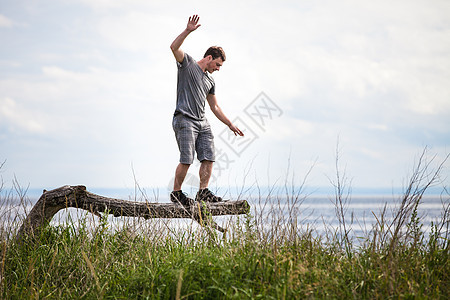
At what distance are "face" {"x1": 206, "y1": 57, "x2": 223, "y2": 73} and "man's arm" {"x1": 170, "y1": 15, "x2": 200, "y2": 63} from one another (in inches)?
19.8

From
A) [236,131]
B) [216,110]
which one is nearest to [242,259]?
[236,131]

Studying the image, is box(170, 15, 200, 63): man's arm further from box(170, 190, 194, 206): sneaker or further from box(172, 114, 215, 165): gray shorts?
box(170, 190, 194, 206): sneaker

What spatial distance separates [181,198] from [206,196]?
16.7 inches

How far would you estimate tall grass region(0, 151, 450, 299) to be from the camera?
3426 mm

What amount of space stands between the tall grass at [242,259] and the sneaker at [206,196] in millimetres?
588

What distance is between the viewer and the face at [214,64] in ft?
20.8

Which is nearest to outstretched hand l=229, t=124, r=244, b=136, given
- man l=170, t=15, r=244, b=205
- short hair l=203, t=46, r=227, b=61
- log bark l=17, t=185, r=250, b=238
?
man l=170, t=15, r=244, b=205

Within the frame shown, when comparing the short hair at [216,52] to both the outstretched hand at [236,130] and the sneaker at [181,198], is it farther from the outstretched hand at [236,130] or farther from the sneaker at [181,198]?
the sneaker at [181,198]

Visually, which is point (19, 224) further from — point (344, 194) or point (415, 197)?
point (415, 197)

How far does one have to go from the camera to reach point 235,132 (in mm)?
6473

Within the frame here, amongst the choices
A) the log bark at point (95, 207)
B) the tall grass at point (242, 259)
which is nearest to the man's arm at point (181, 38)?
the log bark at point (95, 207)

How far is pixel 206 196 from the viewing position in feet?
20.5

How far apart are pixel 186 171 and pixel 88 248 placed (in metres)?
1.66

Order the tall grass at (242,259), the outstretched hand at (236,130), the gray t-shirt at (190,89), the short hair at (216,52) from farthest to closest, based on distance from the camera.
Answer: the outstretched hand at (236,130) → the short hair at (216,52) → the gray t-shirt at (190,89) → the tall grass at (242,259)
